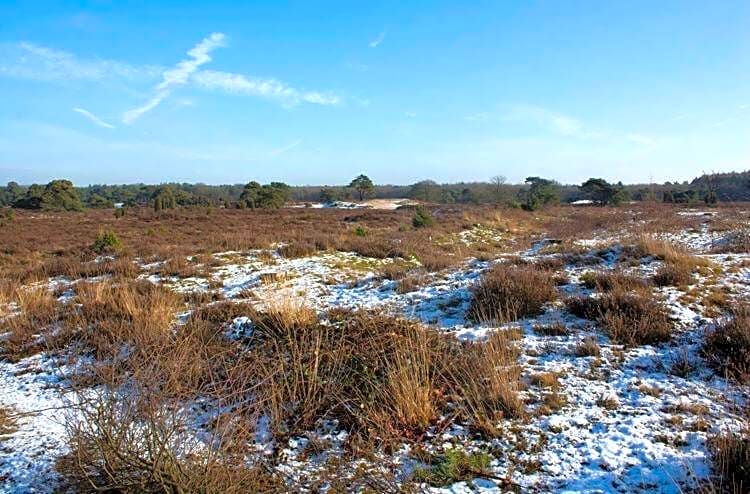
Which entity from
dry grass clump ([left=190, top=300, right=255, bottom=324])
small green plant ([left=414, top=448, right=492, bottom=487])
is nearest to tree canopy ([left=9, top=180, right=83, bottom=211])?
dry grass clump ([left=190, top=300, right=255, bottom=324])

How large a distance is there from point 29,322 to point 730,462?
27.9 feet

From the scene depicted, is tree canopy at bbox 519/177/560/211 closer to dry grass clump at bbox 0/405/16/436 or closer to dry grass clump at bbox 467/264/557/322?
dry grass clump at bbox 467/264/557/322

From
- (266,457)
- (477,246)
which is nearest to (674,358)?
(266,457)

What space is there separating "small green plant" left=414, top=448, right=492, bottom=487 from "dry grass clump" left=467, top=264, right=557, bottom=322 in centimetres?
293

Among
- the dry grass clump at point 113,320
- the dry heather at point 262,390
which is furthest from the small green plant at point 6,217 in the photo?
the dry heather at point 262,390

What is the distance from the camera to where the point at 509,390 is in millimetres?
3779

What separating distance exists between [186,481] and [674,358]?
4.65 metres

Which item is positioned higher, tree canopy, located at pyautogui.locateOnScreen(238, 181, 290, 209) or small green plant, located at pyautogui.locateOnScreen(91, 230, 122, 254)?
tree canopy, located at pyautogui.locateOnScreen(238, 181, 290, 209)

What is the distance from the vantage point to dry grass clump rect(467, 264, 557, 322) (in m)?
6.23

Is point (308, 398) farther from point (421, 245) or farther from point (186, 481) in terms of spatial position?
point (421, 245)

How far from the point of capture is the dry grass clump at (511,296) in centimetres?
623

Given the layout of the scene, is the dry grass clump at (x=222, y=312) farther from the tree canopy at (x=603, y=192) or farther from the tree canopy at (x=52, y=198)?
the tree canopy at (x=52, y=198)

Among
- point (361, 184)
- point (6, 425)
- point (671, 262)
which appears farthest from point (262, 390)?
point (361, 184)

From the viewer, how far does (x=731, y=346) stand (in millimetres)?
4426
